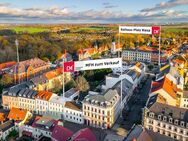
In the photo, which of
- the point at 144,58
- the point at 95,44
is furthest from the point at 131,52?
the point at 95,44

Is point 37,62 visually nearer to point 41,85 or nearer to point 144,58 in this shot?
point 41,85

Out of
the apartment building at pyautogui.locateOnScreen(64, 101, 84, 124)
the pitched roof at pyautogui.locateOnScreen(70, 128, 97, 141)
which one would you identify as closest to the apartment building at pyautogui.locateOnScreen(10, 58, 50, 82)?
the apartment building at pyautogui.locateOnScreen(64, 101, 84, 124)

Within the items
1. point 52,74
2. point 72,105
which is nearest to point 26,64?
point 52,74

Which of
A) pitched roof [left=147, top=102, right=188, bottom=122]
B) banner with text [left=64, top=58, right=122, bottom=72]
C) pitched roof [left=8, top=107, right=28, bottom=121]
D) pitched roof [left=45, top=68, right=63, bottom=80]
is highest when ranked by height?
banner with text [left=64, top=58, right=122, bottom=72]

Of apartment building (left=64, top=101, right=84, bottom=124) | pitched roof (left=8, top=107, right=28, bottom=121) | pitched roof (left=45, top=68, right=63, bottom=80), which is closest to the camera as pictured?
pitched roof (left=8, top=107, right=28, bottom=121)

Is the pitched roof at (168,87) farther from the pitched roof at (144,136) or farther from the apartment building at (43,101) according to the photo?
the apartment building at (43,101)

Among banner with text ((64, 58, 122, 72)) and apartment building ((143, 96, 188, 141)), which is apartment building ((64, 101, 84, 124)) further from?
apartment building ((143, 96, 188, 141))

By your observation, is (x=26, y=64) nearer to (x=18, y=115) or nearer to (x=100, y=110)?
(x=18, y=115)
